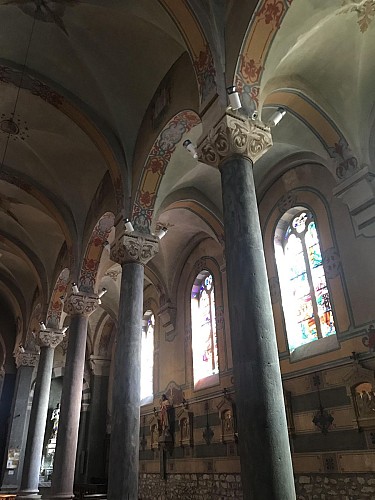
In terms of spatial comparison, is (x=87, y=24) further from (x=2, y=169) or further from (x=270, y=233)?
(x=270, y=233)

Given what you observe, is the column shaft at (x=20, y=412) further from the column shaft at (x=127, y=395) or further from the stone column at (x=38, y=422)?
the column shaft at (x=127, y=395)

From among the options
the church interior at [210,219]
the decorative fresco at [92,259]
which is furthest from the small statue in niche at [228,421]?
the decorative fresco at [92,259]

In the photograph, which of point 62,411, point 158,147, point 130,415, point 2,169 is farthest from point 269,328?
point 2,169

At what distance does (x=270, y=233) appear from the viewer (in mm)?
9953

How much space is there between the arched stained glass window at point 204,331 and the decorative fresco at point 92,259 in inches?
128

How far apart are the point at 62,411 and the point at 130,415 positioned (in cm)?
351

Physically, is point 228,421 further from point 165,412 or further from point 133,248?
point 133,248

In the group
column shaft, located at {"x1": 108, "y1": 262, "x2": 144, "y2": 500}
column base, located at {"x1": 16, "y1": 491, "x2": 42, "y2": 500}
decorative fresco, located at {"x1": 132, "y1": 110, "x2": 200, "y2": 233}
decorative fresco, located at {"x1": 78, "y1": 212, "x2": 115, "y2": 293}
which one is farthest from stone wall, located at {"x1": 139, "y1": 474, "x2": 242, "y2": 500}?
decorative fresco, located at {"x1": 132, "y1": 110, "x2": 200, "y2": 233}

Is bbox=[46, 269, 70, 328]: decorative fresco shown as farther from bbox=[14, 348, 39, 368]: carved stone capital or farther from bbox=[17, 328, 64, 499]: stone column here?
bbox=[14, 348, 39, 368]: carved stone capital

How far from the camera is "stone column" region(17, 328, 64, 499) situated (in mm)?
11727

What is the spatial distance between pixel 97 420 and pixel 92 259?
9.76 meters

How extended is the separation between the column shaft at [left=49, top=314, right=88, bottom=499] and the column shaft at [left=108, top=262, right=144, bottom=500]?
121 inches

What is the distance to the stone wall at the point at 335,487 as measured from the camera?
646cm

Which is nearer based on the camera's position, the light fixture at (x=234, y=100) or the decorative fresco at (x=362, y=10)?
the light fixture at (x=234, y=100)
